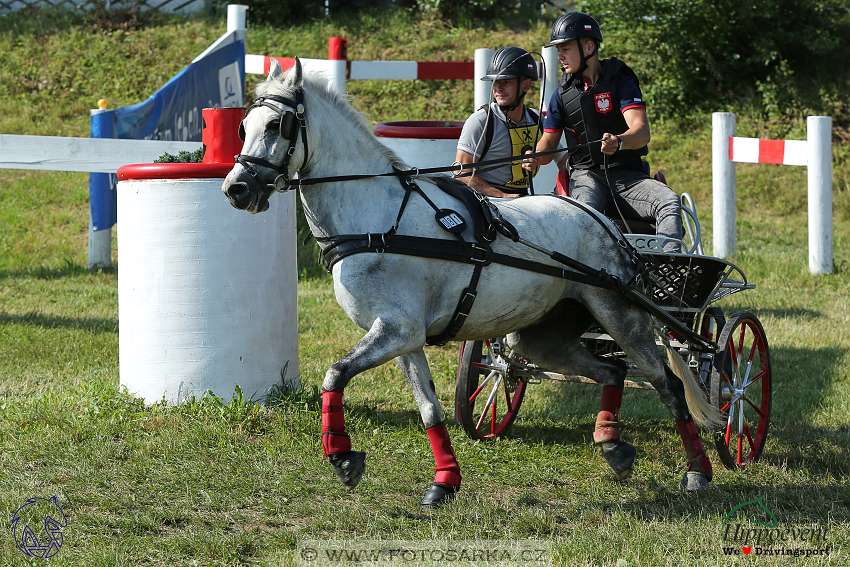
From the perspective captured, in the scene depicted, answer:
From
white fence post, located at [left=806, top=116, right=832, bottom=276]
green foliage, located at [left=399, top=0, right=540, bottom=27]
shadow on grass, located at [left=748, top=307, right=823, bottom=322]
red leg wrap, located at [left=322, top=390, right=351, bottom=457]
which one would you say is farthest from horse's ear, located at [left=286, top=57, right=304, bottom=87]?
green foliage, located at [left=399, top=0, right=540, bottom=27]

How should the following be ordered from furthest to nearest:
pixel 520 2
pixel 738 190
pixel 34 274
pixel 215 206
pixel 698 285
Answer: pixel 520 2, pixel 738 190, pixel 34 274, pixel 215 206, pixel 698 285

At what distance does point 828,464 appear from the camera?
16.8 ft

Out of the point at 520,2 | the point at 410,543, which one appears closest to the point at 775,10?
the point at 520,2

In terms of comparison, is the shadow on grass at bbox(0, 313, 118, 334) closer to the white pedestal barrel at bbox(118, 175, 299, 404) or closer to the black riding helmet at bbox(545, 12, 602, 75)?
the white pedestal barrel at bbox(118, 175, 299, 404)

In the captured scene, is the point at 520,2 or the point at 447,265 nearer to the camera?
the point at 447,265

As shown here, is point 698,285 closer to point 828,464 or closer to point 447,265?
point 828,464

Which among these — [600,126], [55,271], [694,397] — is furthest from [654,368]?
[55,271]

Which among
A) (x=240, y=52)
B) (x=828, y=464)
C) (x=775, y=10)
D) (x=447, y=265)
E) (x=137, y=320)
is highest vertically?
(x=775, y=10)

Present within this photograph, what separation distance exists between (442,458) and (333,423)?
2.16 ft

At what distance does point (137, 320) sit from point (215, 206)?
2.88ft

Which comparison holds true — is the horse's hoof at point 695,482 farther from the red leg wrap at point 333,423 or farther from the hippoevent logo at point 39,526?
the hippoevent logo at point 39,526

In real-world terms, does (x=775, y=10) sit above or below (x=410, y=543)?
above

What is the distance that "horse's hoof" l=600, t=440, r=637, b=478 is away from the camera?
4531 millimetres

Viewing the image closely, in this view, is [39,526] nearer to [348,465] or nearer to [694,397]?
[348,465]
